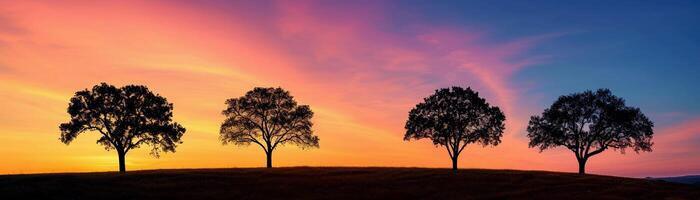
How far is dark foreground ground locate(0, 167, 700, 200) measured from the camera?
167ft

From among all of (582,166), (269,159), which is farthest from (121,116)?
(582,166)

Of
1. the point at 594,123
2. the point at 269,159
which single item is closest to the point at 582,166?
the point at 594,123

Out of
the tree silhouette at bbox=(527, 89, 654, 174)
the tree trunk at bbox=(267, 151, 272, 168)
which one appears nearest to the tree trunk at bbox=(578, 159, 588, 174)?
the tree silhouette at bbox=(527, 89, 654, 174)

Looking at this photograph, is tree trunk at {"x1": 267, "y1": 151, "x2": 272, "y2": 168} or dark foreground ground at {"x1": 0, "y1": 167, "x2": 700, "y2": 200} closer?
dark foreground ground at {"x1": 0, "y1": 167, "x2": 700, "y2": 200}

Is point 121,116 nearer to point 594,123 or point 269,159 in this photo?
point 269,159

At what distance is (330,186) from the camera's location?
55.8m

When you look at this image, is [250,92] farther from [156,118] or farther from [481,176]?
[481,176]

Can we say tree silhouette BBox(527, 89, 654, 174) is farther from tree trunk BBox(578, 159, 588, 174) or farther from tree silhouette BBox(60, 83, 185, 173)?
tree silhouette BBox(60, 83, 185, 173)

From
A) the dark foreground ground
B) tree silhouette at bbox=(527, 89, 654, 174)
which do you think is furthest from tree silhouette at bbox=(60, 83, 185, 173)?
tree silhouette at bbox=(527, 89, 654, 174)

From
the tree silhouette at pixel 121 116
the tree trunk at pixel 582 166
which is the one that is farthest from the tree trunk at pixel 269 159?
the tree trunk at pixel 582 166

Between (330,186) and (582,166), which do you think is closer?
(330,186)

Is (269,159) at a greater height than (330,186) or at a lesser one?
greater

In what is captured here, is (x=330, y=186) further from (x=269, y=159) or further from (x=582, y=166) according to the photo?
(x=582, y=166)

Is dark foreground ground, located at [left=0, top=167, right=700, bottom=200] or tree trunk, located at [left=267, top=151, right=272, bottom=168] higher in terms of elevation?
tree trunk, located at [left=267, top=151, right=272, bottom=168]
